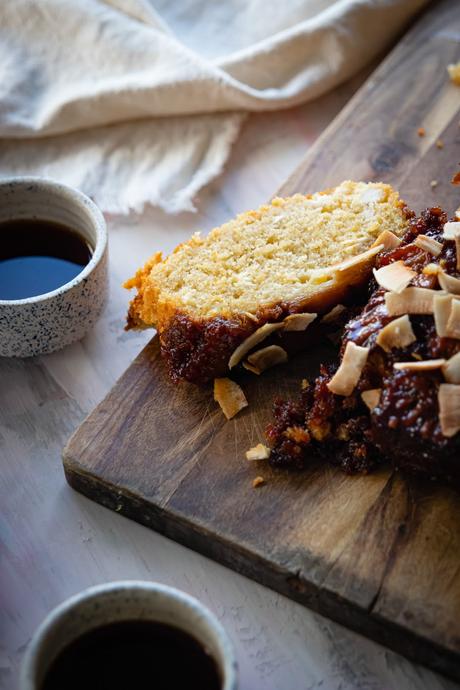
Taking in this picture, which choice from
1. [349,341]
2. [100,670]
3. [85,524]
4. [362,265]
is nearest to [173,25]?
[362,265]

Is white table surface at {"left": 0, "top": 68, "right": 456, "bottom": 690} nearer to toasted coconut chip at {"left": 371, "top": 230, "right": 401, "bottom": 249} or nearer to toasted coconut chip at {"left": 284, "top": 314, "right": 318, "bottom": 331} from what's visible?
toasted coconut chip at {"left": 284, "top": 314, "right": 318, "bottom": 331}

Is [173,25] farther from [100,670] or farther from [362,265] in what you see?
[100,670]

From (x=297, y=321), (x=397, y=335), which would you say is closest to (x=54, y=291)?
(x=297, y=321)

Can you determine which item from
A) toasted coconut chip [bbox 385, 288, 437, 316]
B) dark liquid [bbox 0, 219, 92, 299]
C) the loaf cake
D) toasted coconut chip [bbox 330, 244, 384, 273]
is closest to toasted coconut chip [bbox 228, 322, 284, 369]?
the loaf cake

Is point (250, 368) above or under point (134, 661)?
above

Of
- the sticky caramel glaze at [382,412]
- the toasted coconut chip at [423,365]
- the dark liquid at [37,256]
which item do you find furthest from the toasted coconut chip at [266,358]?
the dark liquid at [37,256]

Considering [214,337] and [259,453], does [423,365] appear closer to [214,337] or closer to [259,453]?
[259,453]
